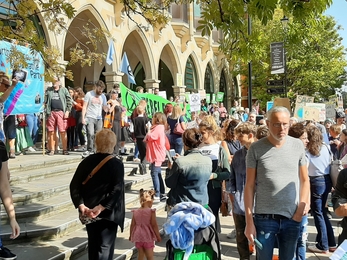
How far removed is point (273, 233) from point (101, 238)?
1706mm

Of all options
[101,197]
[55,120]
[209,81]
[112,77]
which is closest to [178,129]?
[55,120]

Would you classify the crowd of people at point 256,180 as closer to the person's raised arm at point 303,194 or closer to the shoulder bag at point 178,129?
the person's raised arm at point 303,194

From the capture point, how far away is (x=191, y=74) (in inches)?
1171

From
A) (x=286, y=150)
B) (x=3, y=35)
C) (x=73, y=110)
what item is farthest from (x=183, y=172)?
(x=73, y=110)

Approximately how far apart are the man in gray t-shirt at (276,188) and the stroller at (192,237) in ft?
1.33

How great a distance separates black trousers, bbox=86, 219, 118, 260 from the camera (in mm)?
3797

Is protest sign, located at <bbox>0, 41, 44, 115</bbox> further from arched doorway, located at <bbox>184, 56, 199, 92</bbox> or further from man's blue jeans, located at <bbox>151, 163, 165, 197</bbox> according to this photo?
arched doorway, located at <bbox>184, 56, 199, 92</bbox>

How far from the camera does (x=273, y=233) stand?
339 centimetres

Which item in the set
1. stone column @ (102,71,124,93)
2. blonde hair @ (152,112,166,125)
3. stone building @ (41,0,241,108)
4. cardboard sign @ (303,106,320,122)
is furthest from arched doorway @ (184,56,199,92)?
blonde hair @ (152,112,166,125)

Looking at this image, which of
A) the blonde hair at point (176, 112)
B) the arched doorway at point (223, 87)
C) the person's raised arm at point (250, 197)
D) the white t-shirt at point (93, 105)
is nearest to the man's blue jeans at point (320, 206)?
the person's raised arm at point (250, 197)

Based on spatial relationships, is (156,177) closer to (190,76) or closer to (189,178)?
(189,178)

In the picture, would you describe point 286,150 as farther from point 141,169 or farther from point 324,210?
point 141,169

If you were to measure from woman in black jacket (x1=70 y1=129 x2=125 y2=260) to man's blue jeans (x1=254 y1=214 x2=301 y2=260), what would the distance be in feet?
4.64

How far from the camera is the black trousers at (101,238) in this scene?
12.5 ft
